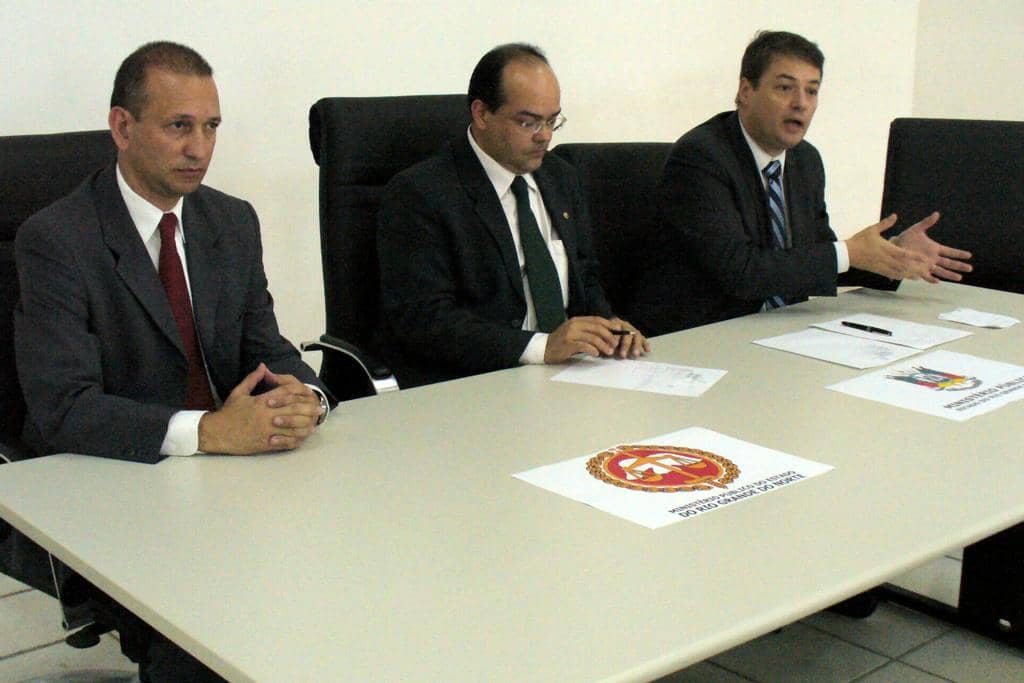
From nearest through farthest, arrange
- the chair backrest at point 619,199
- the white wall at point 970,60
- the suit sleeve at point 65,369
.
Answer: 1. the suit sleeve at point 65,369
2. the chair backrest at point 619,199
3. the white wall at point 970,60

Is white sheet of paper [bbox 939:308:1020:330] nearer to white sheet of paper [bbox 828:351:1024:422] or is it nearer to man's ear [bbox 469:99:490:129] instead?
white sheet of paper [bbox 828:351:1024:422]

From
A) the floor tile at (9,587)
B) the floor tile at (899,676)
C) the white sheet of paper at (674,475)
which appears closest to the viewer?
the white sheet of paper at (674,475)

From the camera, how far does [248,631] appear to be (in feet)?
3.86

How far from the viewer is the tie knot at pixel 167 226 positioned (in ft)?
6.61

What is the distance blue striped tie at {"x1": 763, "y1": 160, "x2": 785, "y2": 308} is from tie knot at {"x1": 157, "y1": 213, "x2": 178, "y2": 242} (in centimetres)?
154

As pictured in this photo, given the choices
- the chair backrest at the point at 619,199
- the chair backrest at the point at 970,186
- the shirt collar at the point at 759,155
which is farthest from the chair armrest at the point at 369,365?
the chair backrest at the point at 970,186

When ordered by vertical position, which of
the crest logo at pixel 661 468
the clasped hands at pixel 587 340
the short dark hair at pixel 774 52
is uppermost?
the short dark hair at pixel 774 52

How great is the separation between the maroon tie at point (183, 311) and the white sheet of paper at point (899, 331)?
4.24ft

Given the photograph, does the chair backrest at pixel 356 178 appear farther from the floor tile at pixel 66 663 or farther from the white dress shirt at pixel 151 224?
the floor tile at pixel 66 663

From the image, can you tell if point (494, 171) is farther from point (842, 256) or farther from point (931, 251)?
point (931, 251)

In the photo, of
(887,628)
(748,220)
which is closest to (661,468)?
(887,628)

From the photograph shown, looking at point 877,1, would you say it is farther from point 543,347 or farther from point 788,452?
point 788,452

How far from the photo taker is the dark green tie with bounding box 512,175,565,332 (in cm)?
268

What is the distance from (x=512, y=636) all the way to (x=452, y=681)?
10 cm
